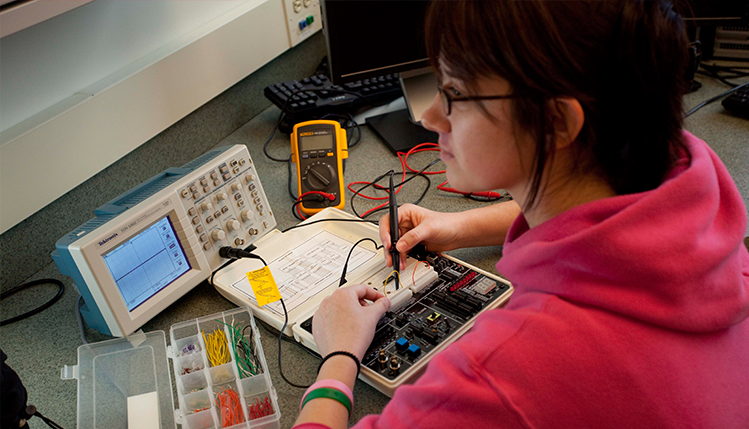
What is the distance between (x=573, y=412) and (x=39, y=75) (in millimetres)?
1074

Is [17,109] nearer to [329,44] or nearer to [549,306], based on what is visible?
[329,44]

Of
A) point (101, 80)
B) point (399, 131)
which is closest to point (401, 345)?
point (399, 131)

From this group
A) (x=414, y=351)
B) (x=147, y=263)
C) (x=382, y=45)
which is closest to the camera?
(x=414, y=351)

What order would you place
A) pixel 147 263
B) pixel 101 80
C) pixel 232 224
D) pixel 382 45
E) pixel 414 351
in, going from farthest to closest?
pixel 382 45, pixel 101 80, pixel 232 224, pixel 147 263, pixel 414 351

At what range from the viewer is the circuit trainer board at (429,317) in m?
0.76

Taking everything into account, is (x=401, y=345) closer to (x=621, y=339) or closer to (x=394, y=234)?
(x=394, y=234)

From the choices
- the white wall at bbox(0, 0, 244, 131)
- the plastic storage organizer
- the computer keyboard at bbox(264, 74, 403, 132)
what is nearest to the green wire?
the plastic storage organizer

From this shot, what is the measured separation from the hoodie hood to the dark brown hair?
0.05 metres

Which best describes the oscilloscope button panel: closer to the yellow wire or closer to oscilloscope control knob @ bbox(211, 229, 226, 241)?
oscilloscope control knob @ bbox(211, 229, 226, 241)

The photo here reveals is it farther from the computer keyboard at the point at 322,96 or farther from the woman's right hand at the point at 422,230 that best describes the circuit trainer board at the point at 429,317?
the computer keyboard at the point at 322,96

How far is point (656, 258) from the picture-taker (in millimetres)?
490

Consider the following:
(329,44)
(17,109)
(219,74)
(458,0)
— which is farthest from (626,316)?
(219,74)

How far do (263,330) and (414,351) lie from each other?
0.89 ft

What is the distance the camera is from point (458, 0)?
22.7 inches
